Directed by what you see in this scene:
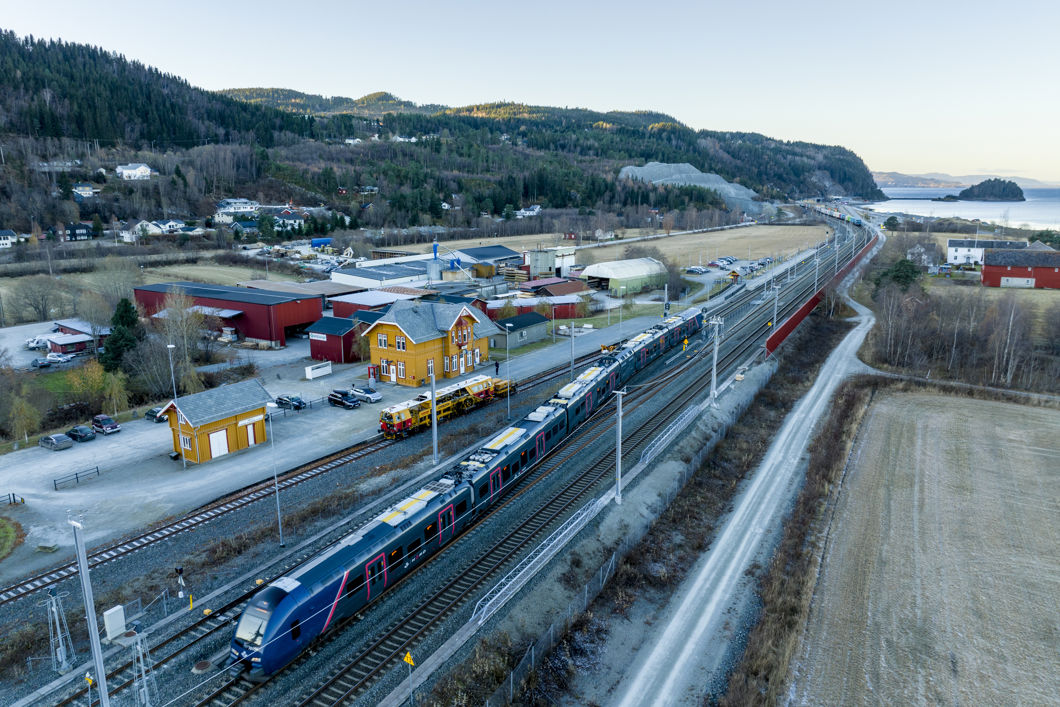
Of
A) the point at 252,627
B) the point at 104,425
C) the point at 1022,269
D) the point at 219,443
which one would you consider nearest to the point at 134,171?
the point at 104,425

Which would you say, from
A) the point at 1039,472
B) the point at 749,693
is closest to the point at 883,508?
the point at 1039,472

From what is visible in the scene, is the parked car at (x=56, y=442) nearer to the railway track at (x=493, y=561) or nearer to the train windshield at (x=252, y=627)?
the train windshield at (x=252, y=627)

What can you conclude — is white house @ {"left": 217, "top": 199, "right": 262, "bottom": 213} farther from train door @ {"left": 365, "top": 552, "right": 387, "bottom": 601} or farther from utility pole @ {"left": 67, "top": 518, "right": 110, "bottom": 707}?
utility pole @ {"left": 67, "top": 518, "right": 110, "bottom": 707}

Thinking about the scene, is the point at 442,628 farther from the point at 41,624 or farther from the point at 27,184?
the point at 27,184

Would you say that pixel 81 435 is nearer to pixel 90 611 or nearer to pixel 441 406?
pixel 441 406

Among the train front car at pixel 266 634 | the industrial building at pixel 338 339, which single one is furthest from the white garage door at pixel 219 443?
the train front car at pixel 266 634
